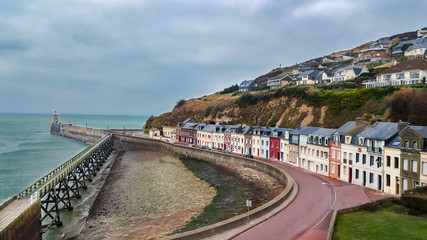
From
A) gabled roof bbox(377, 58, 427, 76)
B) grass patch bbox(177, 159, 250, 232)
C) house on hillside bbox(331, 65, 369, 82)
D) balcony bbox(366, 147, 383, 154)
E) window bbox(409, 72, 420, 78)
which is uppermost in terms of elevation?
house on hillside bbox(331, 65, 369, 82)

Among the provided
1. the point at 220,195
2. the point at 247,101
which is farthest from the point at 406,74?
the point at 220,195

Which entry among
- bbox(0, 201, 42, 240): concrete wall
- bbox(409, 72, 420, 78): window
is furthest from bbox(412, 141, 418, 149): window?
bbox(409, 72, 420, 78): window

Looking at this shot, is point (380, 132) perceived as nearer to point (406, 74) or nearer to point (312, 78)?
point (406, 74)

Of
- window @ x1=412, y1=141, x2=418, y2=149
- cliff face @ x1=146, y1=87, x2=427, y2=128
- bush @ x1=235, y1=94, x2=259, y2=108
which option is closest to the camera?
window @ x1=412, y1=141, x2=418, y2=149

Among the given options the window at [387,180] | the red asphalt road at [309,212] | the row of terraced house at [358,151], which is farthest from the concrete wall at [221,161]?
the window at [387,180]

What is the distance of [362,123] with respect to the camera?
33938 millimetres

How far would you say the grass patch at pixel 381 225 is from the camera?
16.0m

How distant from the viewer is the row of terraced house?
24.4 meters

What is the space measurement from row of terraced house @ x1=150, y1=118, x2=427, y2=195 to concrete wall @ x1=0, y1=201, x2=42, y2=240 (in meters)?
28.8

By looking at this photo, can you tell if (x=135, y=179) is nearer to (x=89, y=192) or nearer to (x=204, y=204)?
(x=89, y=192)

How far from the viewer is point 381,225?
57.7 ft

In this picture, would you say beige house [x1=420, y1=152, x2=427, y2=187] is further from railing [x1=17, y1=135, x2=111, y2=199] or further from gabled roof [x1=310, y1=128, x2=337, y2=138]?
railing [x1=17, y1=135, x2=111, y2=199]

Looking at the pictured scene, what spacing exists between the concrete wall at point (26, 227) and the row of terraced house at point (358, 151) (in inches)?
1133

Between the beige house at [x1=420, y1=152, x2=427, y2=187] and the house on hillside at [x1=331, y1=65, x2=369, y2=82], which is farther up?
the house on hillside at [x1=331, y1=65, x2=369, y2=82]
